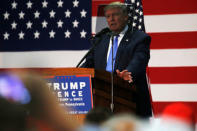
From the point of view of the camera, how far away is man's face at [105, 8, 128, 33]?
3123 millimetres

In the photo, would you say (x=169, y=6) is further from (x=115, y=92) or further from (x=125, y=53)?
(x=115, y=92)

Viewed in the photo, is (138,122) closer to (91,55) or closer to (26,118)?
(26,118)

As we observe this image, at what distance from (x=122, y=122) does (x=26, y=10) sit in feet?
17.3

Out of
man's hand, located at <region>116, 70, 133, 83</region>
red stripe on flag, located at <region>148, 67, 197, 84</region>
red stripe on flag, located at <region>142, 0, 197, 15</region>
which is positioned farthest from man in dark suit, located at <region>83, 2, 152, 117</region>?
red stripe on flag, located at <region>142, 0, 197, 15</region>

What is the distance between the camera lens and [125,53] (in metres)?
2.99

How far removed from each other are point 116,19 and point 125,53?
334 millimetres

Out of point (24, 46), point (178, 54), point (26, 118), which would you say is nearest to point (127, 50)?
point (178, 54)

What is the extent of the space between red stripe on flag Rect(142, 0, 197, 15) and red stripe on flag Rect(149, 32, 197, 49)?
1.02 feet

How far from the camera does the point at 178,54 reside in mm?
5016

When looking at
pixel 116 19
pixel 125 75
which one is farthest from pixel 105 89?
pixel 116 19

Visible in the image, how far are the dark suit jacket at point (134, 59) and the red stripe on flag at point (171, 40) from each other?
197 centimetres

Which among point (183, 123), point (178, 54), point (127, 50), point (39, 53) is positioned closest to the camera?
point (183, 123)

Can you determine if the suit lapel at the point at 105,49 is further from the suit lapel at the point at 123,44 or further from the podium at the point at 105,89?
the podium at the point at 105,89

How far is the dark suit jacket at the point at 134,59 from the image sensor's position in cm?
284
